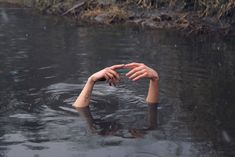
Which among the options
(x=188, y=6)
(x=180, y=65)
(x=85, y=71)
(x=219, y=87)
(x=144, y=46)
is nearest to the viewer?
(x=219, y=87)

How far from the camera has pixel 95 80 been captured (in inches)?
263

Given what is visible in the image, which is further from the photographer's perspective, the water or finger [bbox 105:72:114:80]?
finger [bbox 105:72:114:80]

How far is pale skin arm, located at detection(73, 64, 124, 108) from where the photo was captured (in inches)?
256

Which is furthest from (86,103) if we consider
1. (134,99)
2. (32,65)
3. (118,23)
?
A: (118,23)

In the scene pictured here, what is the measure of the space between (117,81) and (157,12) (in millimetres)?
10479

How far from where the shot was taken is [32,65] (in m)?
10.3

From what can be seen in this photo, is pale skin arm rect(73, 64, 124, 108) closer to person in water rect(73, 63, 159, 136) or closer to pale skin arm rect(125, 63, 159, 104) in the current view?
person in water rect(73, 63, 159, 136)

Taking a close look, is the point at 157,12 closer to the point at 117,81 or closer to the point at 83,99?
the point at 83,99

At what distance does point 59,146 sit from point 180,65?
4.70 m

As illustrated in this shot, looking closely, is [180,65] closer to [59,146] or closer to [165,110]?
Answer: [165,110]

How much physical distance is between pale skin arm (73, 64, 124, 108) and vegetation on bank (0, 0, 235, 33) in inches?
331

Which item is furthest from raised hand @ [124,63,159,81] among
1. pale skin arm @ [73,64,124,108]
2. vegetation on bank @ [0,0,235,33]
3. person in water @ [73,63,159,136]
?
vegetation on bank @ [0,0,235,33]

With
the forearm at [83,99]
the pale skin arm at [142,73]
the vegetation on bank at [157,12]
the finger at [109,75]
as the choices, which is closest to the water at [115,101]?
the forearm at [83,99]

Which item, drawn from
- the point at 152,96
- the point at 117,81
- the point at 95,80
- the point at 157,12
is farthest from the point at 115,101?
the point at 157,12
